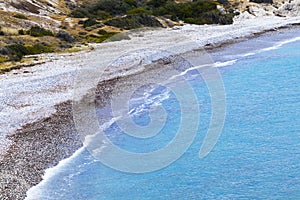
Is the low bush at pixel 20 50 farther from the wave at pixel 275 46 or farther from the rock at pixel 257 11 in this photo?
the rock at pixel 257 11

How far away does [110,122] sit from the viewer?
26922mm

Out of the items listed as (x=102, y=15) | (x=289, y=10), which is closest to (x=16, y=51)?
(x=102, y=15)

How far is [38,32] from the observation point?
60.6 metres

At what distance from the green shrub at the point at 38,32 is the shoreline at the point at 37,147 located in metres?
32.4

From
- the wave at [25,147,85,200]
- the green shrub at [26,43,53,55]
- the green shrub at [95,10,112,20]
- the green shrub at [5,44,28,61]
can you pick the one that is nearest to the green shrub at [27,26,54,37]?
the green shrub at [26,43,53,55]

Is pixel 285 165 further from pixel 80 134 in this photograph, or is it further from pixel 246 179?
pixel 80 134

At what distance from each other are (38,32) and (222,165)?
45.8 m

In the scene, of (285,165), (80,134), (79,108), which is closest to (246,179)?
(285,165)

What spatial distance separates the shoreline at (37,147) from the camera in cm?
1878

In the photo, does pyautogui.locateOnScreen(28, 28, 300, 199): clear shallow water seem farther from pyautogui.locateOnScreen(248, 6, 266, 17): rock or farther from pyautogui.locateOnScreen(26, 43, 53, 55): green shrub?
pyautogui.locateOnScreen(248, 6, 266, 17): rock

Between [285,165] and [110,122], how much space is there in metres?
11.0

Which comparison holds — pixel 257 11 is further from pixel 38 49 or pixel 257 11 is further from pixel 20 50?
pixel 20 50

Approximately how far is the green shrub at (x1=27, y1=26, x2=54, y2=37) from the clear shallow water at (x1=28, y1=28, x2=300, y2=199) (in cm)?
3300

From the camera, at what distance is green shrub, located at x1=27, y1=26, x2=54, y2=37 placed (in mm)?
59375
